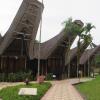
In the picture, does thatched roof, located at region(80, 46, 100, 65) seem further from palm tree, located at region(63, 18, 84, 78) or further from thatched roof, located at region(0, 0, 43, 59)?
thatched roof, located at region(0, 0, 43, 59)

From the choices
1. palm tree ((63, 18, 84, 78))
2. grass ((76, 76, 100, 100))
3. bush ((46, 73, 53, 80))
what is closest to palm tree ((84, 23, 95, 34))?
palm tree ((63, 18, 84, 78))

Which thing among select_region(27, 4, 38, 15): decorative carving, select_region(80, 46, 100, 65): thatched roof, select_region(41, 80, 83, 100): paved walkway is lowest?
select_region(41, 80, 83, 100): paved walkway

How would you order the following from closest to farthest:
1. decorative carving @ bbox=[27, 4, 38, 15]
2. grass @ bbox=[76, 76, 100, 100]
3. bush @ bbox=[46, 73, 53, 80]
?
grass @ bbox=[76, 76, 100, 100] → decorative carving @ bbox=[27, 4, 38, 15] → bush @ bbox=[46, 73, 53, 80]

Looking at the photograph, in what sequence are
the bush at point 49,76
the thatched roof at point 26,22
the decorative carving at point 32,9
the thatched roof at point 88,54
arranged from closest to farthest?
the thatched roof at point 26,22 → the decorative carving at point 32,9 → the bush at point 49,76 → the thatched roof at point 88,54

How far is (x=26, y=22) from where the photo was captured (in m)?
41.8

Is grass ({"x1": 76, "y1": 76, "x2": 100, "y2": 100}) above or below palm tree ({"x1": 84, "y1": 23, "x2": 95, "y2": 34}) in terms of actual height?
below

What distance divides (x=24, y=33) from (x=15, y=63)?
161 inches

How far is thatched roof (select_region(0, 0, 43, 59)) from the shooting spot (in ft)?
132

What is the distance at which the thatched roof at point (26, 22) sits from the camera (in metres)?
40.3

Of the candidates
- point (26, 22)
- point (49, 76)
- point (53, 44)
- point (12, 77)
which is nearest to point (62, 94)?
point (12, 77)

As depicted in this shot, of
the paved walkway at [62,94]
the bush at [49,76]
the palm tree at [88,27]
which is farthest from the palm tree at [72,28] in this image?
the paved walkway at [62,94]

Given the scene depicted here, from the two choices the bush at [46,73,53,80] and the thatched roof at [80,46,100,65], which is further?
the thatched roof at [80,46,100,65]

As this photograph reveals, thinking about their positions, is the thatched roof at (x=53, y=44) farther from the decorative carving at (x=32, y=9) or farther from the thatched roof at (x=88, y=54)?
the thatched roof at (x=88, y=54)

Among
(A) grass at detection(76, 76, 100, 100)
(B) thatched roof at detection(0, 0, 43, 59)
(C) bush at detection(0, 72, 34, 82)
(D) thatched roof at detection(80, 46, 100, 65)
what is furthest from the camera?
(D) thatched roof at detection(80, 46, 100, 65)
